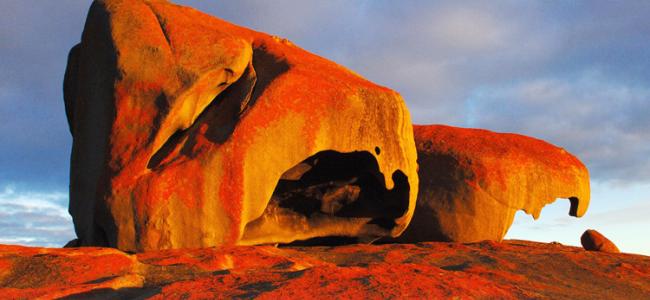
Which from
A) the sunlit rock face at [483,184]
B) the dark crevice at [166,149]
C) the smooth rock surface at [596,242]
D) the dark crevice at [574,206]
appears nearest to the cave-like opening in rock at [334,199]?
the sunlit rock face at [483,184]

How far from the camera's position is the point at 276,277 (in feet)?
15.1

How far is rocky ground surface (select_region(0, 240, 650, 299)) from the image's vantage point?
415 cm

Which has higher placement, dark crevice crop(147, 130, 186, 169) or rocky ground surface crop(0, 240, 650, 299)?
Result: dark crevice crop(147, 130, 186, 169)

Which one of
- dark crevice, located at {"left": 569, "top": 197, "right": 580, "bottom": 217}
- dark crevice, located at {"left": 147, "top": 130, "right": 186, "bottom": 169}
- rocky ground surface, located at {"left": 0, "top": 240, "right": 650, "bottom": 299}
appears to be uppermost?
dark crevice, located at {"left": 147, "top": 130, "right": 186, "bottom": 169}

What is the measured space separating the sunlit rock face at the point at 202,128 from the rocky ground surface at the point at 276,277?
4.63 feet

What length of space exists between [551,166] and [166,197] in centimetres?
856

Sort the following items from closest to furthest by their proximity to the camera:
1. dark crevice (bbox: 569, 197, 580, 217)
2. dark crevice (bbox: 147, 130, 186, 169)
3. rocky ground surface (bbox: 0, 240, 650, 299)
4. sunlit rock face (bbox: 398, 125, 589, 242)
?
rocky ground surface (bbox: 0, 240, 650, 299) → dark crevice (bbox: 147, 130, 186, 169) → sunlit rock face (bbox: 398, 125, 589, 242) → dark crevice (bbox: 569, 197, 580, 217)

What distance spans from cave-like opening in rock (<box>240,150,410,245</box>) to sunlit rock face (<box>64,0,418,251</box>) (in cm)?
9

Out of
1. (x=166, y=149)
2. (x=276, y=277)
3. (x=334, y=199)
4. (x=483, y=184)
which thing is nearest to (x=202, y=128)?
(x=166, y=149)

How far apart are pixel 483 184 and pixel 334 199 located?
133 inches

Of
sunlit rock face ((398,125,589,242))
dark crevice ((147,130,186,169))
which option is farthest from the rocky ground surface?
sunlit rock face ((398,125,589,242))

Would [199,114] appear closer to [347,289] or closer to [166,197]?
[166,197]

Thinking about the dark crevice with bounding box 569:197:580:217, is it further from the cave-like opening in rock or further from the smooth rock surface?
the cave-like opening in rock

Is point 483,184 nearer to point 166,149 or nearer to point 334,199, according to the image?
point 334,199
